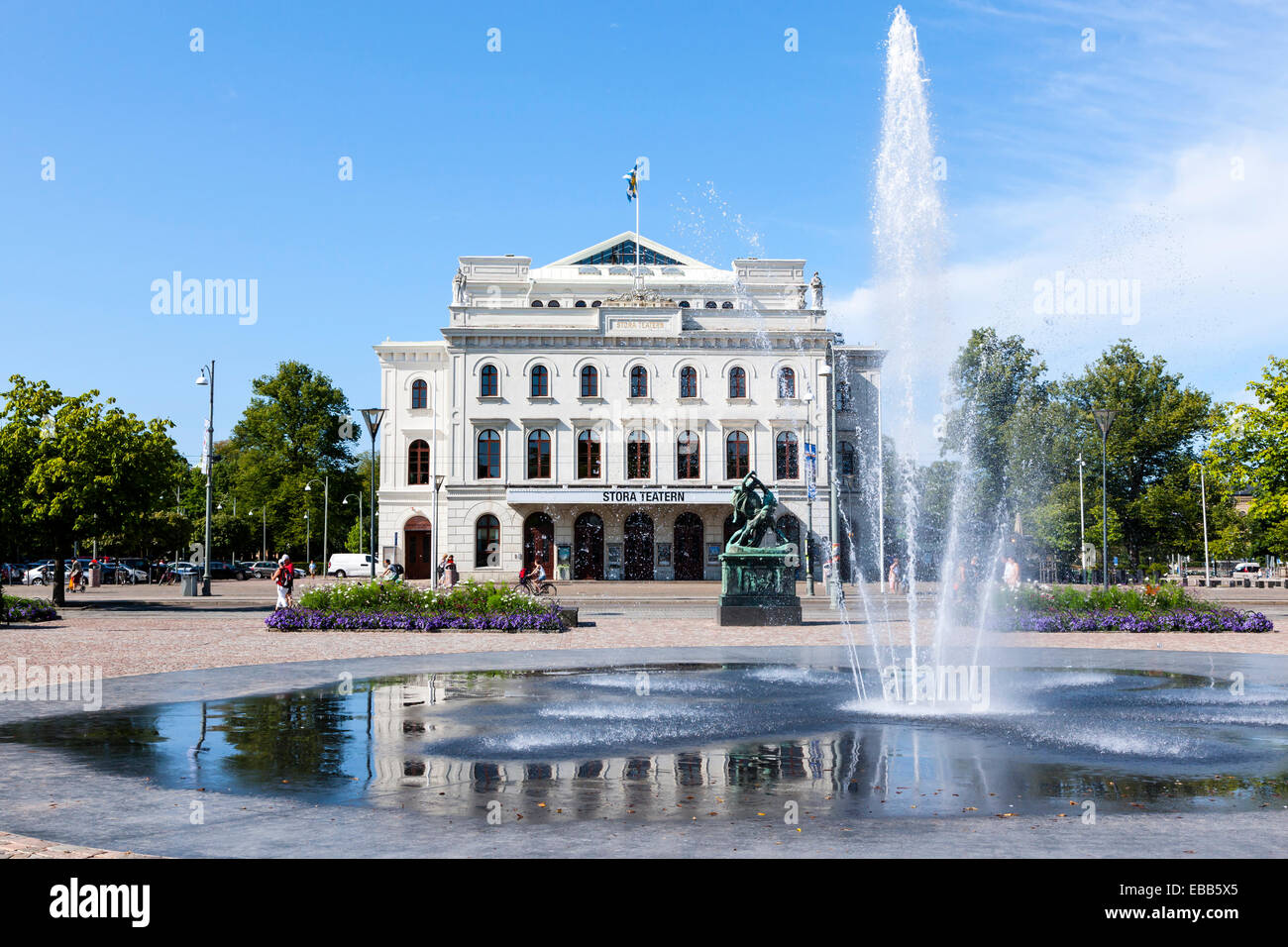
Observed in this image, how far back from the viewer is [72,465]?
31.5 m

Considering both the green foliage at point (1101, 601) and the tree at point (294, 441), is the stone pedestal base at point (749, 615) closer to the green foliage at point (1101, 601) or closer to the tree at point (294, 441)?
the green foliage at point (1101, 601)

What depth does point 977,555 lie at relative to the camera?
181 feet

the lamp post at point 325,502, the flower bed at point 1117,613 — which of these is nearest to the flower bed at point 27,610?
the flower bed at point 1117,613

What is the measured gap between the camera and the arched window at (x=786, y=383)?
5559 centimetres

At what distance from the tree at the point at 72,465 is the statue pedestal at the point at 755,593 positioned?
771 inches

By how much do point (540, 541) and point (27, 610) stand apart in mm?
29827

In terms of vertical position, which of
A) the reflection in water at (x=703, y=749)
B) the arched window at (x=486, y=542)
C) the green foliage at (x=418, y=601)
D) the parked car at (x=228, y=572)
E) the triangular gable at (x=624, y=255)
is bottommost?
the parked car at (x=228, y=572)

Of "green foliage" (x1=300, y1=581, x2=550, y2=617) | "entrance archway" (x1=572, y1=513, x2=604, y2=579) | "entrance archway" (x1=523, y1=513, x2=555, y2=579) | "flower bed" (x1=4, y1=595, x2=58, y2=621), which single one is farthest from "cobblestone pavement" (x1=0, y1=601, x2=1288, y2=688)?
"entrance archway" (x1=523, y1=513, x2=555, y2=579)

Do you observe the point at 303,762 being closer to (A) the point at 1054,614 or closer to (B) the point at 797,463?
(A) the point at 1054,614

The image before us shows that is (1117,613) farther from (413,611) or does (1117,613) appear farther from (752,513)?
(413,611)

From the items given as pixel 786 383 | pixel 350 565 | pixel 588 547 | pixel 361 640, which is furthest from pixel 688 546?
pixel 361 640

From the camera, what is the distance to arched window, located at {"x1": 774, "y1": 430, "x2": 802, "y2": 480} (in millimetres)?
55625

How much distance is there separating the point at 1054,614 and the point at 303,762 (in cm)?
2026
